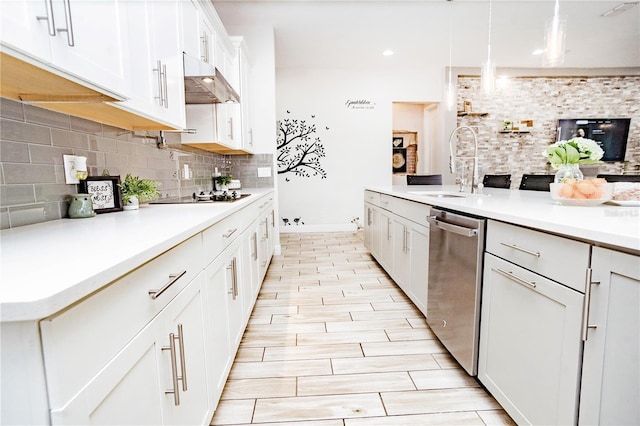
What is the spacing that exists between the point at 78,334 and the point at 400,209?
2.34 meters

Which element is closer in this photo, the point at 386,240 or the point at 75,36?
the point at 75,36

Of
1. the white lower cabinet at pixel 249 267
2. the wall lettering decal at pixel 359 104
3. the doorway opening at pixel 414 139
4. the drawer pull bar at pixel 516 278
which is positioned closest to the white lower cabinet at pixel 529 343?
the drawer pull bar at pixel 516 278

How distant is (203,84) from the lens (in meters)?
1.96

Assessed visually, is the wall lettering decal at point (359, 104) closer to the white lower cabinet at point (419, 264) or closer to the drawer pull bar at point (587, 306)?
the white lower cabinet at point (419, 264)

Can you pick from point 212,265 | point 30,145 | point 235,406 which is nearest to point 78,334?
point 212,265

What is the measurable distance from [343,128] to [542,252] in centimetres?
494

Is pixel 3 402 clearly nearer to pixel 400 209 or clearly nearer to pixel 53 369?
pixel 53 369

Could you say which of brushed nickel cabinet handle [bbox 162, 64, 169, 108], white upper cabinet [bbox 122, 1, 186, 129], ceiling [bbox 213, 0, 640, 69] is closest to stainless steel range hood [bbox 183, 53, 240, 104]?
white upper cabinet [bbox 122, 1, 186, 129]

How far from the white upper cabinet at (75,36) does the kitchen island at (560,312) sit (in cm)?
152

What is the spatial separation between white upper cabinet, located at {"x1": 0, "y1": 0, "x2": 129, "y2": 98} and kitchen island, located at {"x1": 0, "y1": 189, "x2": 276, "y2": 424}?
0.48m

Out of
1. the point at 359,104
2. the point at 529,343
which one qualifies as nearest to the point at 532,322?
the point at 529,343

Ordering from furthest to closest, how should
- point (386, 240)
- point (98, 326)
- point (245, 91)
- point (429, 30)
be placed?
point (429, 30)
point (245, 91)
point (386, 240)
point (98, 326)

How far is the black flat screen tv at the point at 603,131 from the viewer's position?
237 inches

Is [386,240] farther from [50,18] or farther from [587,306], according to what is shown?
[50,18]
